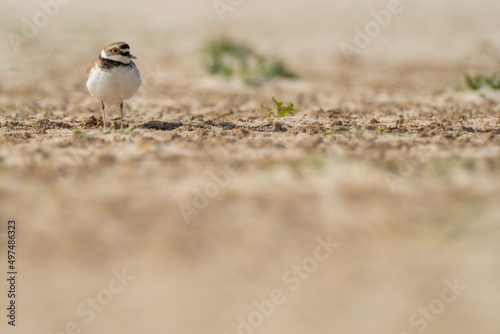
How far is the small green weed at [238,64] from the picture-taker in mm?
14438

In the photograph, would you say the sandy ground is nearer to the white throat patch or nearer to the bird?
the bird

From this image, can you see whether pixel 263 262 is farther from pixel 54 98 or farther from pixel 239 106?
pixel 54 98

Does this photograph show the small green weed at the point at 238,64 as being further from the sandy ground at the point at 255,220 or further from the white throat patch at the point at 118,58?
the white throat patch at the point at 118,58

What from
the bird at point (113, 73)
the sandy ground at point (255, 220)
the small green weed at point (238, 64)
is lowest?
the sandy ground at point (255, 220)

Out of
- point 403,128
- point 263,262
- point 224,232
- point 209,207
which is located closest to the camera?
point 263,262

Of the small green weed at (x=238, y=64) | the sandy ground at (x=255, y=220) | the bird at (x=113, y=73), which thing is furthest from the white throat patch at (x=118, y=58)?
the small green weed at (x=238, y=64)

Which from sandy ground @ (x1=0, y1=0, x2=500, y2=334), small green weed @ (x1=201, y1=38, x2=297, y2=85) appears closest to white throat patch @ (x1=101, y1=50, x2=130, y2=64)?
sandy ground @ (x1=0, y1=0, x2=500, y2=334)

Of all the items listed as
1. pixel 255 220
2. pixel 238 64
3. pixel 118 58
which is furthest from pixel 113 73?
pixel 238 64

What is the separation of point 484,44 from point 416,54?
8.91 feet

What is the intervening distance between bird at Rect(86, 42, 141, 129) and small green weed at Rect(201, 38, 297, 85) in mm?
6342

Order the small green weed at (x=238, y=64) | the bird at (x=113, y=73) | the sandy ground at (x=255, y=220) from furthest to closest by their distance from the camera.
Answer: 1. the small green weed at (x=238, y=64)
2. the bird at (x=113, y=73)
3. the sandy ground at (x=255, y=220)

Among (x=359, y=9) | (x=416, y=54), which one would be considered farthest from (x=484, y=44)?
(x=359, y=9)

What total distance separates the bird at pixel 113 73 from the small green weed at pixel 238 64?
634 centimetres

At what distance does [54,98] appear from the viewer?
11656mm
